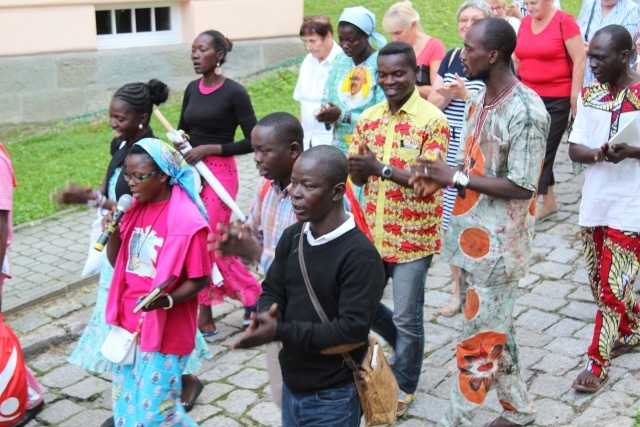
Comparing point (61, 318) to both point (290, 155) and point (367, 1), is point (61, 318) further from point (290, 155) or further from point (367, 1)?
point (367, 1)

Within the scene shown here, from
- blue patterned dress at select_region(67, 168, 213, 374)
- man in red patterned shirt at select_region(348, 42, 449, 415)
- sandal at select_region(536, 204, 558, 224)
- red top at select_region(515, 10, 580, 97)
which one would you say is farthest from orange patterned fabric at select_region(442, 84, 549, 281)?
sandal at select_region(536, 204, 558, 224)

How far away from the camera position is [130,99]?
18.1 ft

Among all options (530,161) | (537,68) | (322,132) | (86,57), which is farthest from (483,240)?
(86,57)

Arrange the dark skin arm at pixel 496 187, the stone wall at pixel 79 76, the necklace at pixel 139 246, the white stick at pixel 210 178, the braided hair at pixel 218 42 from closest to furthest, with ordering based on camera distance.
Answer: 1. the dark skin arm at pixel 496 187
2. the necklace at pixel 139 246
3. the white stick at pixel 210 178
4. the braided hair at pixel 218 42
5. the stone wall at pixel 79 76

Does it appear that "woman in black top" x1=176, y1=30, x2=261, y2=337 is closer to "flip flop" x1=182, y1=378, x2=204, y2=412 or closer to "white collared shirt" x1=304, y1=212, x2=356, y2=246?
"flip flop" x1=182, y1=378, x2=204, y2=412

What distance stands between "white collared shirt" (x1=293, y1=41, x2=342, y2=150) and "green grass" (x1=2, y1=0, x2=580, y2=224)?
9.27 feet

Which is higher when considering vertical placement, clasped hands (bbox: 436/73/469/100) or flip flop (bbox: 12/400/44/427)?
clasped hands (bbox: 436/73/469/100)

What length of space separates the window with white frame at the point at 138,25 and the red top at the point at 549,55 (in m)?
5.62

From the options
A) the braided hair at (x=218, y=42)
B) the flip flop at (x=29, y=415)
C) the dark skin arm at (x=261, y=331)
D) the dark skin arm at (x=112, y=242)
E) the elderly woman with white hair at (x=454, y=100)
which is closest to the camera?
the dark skin arm at (x=261, y=331)

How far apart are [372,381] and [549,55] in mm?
4823

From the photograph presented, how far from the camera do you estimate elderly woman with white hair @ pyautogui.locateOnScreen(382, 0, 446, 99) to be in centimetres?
717

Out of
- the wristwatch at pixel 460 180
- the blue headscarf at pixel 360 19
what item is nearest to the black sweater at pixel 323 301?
the wristwatch at pixel 460 180

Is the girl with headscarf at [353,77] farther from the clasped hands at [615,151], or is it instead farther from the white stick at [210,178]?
the clasped hands at [615,151]

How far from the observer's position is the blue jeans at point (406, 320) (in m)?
5.09
